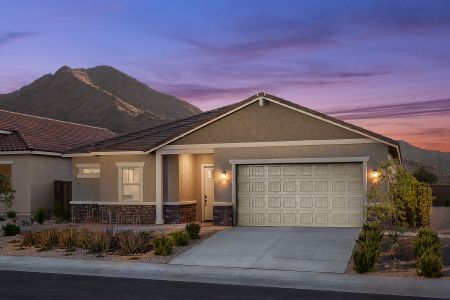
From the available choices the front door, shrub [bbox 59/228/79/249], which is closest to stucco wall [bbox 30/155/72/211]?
the front door

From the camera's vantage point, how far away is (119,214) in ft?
83.6

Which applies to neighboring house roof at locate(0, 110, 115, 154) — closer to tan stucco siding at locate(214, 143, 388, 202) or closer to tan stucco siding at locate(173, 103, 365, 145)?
tan stucco siding at locate(173, 103, 365, 145)

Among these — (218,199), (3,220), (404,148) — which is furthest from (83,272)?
(404,148)

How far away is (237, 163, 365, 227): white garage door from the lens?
21969 mm

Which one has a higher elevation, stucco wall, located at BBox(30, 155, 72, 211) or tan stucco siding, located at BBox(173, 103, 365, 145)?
tan stucco siding, located at BBox(173, 103, 365, 145)

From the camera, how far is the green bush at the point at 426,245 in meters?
15.1

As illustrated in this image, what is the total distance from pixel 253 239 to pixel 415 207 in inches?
256

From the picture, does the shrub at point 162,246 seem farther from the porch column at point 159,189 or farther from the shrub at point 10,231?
the porch column at point 159,189

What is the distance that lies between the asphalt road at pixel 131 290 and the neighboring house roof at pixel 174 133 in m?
10.1

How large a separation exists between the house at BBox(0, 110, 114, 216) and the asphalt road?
16275 millimetres

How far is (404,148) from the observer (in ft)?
503

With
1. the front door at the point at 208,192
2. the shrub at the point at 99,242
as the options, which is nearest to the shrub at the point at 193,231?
the shrub at the point at 99,242

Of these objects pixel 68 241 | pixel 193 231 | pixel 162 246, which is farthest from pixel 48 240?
pixel 193 231

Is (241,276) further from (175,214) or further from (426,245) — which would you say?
(175,214)
